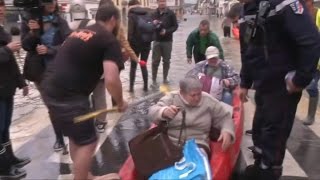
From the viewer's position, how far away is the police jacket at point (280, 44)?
126 inches

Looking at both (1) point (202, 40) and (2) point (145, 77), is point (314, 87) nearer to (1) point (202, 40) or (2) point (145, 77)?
(1) point (202, 40)

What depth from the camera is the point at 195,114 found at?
13.2 ft

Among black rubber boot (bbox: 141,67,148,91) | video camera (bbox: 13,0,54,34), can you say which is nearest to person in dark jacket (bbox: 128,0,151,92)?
black rubber boot (bbox: 141,67,148,91)

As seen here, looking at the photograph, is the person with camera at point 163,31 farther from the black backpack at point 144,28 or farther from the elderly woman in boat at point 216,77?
the elderly woman in boat at point 216,77

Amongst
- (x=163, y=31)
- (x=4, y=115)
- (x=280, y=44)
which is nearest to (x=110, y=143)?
(x=4, y=115)

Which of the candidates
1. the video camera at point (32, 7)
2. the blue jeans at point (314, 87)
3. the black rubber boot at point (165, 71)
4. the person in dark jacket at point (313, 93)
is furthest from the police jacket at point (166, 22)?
the video camera at point (32, 7)

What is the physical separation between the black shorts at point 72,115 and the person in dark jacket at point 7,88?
0.95 meters

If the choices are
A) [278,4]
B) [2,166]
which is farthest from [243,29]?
[2,166]

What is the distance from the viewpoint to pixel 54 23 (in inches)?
193

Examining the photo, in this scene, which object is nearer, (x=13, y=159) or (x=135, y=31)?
(x=13, y=159)

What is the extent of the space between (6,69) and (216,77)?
2.60 meters

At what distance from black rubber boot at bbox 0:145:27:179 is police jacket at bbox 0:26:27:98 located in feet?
2.04

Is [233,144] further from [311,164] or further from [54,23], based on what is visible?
[54,23]

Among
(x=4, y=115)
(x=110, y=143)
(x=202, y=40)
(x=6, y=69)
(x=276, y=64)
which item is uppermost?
(x=276, y=64)
